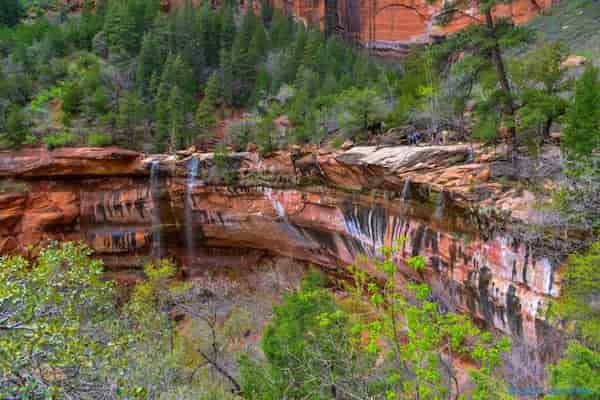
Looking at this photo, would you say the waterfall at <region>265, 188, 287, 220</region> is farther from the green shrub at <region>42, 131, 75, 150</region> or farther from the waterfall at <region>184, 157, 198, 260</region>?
the green shrub at <region>42, 131, 75, 150</region>

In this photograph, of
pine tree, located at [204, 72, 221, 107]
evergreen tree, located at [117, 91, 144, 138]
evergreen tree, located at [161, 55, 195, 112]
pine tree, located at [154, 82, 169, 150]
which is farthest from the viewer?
pine tree, located at [204, 72, 221, 107]

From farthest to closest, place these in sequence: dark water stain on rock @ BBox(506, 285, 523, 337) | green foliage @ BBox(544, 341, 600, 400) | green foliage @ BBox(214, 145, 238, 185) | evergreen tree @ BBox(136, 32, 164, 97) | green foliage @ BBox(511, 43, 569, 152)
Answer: evergreen tree @ BBox(136, 32, 164, 97), green foliage @ BBox(214, 145, 238, 185), green foliage @ BBox(511, 43, 569, 152), dark water stain on rock @ BBox(506, 285, 523, 337), green foliage @ BBox(544, 341, 600, 400)

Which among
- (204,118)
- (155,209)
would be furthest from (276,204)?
(204,118)

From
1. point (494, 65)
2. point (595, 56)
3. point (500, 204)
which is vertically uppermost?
point (595, 56)

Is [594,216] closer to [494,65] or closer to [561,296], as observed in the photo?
[561,296]

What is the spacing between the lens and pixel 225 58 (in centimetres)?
3219

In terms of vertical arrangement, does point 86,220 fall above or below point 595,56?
below

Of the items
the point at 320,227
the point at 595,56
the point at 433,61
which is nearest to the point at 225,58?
the point at 320,227

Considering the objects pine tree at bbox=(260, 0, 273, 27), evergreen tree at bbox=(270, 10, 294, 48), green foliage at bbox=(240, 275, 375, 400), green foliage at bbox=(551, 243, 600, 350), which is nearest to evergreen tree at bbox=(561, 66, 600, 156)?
green foliage at bbox=(551, 243, 600, 350)

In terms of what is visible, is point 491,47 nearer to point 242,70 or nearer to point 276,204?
point 276,204

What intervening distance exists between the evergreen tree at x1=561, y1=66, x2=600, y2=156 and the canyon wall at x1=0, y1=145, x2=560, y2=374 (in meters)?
1.86

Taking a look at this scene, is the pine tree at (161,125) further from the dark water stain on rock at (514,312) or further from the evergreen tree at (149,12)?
the dark water stain on rock at (514,312)

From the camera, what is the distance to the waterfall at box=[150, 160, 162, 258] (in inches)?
855

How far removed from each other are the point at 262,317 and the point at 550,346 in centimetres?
1365
